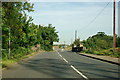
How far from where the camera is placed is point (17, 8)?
1762cm

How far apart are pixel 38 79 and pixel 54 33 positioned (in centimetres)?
7170

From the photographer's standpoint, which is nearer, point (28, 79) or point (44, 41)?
point (28, 79)

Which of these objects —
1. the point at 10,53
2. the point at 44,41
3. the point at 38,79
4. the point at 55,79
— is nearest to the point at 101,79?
the point at 55,79

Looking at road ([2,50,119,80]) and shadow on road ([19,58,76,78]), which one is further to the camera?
shadow on road ([19,58,76,78])

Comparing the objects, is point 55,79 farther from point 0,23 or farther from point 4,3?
point 4,3

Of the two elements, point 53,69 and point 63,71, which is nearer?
point 63,71

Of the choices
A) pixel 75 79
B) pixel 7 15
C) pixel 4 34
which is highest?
pixel 7 15

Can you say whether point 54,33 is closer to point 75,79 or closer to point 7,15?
point 7,15

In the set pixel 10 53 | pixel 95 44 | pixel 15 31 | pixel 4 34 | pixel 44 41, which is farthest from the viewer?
pixel 44 41

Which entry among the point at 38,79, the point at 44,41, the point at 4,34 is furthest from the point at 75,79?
the point at 44,41

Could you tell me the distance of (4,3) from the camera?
666 inches

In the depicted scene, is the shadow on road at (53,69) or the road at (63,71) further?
the shadow on road at (53,69)

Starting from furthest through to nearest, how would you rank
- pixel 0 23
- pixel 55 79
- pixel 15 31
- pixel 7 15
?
pixel 15 31
pixel 7 15
pixel 0 23
pixel 55 79

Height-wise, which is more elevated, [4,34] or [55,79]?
[4,34]
